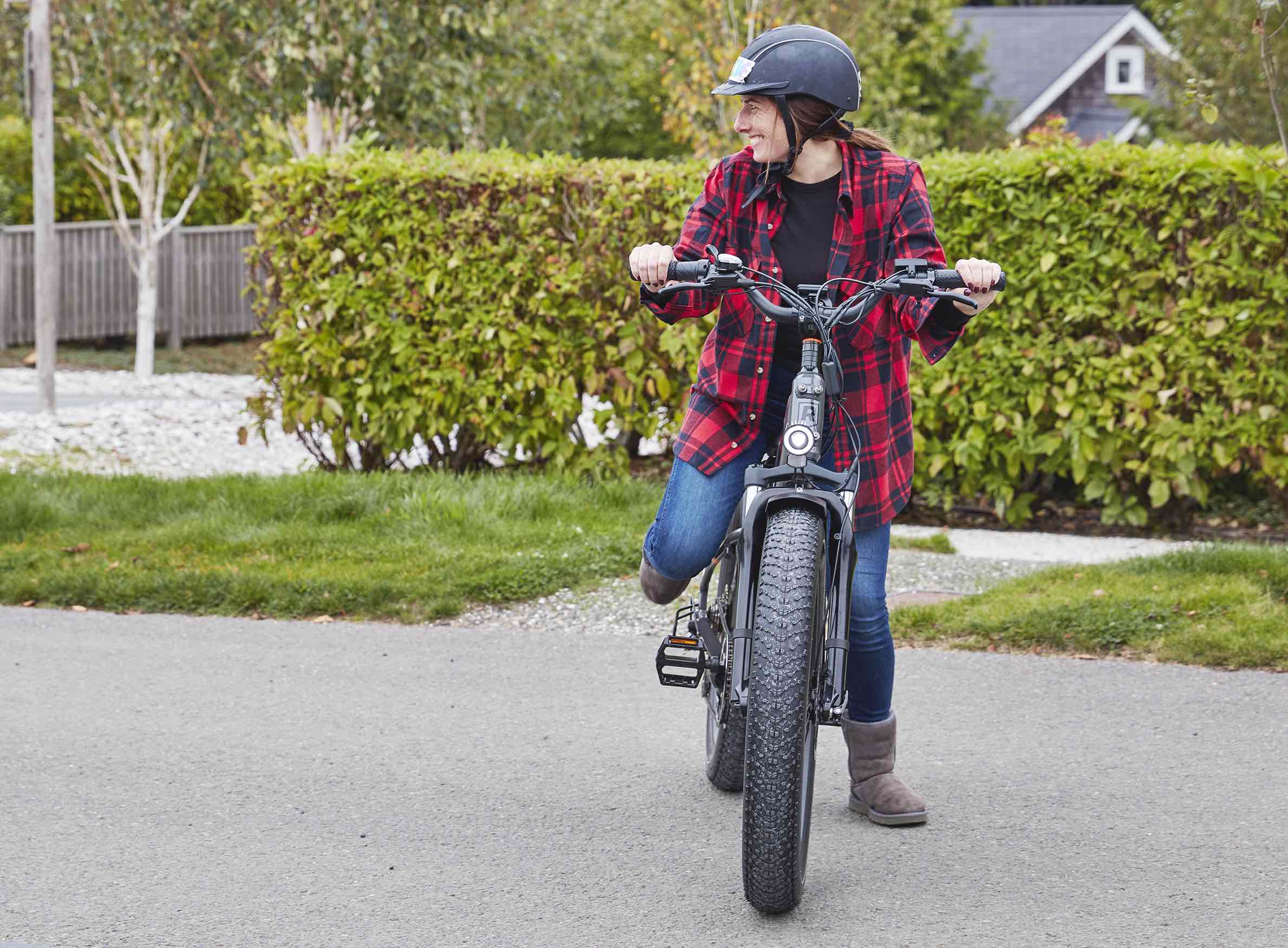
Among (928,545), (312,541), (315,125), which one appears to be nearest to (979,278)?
(928,545)

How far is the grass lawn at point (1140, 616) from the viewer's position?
212 inches

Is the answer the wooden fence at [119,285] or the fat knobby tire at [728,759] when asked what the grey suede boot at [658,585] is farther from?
the wooden fence at [119,285]

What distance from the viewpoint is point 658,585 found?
12.7ft

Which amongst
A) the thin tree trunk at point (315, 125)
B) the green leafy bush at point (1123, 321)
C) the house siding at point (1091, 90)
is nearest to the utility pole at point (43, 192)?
the thin tree trunk at point (315, 125)

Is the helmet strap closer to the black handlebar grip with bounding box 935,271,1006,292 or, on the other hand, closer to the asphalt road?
the black handlebar grip with bounding box 935,271,1006,292

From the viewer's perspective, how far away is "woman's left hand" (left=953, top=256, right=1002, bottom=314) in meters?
3.37

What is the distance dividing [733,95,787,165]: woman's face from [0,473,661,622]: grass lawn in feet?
9.65

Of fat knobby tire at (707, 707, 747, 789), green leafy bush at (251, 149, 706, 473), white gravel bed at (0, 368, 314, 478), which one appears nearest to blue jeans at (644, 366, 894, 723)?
fat knobby tire at (707, 707, 747, 789)

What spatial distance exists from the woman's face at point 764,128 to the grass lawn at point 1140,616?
255 centimetres

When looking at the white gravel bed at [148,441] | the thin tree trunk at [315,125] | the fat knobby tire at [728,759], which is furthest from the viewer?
the thin tree trunk at [315,125]

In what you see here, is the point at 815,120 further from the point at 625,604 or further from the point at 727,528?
the point at 625,604

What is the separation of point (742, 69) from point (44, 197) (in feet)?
31.1

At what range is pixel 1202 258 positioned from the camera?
7246mm

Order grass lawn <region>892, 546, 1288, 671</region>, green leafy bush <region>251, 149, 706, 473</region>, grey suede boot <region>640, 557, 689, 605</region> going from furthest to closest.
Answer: green leafy bush <region>251, 149, 706, 473</region> → grass lawn <region>892, 546, 1288, 671</region> → grey suede boot <region>640, 557, 689, 605</region>
